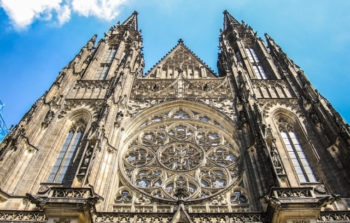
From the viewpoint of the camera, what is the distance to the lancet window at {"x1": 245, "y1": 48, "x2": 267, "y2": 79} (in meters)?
20.0

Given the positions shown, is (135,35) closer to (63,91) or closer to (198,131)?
(63,91)

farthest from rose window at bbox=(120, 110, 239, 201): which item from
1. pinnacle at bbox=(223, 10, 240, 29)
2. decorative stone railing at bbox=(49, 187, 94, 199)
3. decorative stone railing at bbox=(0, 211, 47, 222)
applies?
pinnacle at bbox=(223, 10, 240, 29)

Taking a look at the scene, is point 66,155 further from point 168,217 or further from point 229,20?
point 229,20

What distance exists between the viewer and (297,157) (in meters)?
13.4

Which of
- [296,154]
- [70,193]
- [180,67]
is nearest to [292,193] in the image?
[296,154]

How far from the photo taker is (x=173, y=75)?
20641mm

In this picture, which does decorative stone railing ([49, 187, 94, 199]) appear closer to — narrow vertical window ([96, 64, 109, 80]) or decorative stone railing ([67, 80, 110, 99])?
decorative stone railing ([67, 80, 110, 99])

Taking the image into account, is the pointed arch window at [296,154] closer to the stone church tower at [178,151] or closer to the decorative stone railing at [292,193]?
the stone church tower at [178,151]

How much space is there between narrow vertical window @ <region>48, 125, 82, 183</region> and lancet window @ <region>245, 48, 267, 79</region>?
1157cm

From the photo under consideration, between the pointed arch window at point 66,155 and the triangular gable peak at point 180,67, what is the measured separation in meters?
7.04

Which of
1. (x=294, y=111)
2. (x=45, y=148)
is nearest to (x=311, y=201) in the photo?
(x=294, y=111)

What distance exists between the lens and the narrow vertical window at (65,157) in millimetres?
12562

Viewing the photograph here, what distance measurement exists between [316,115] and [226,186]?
19.2 ft

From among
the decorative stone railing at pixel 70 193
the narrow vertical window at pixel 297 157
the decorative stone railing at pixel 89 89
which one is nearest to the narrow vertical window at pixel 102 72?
the decorative stone railing at pixel 89 89
